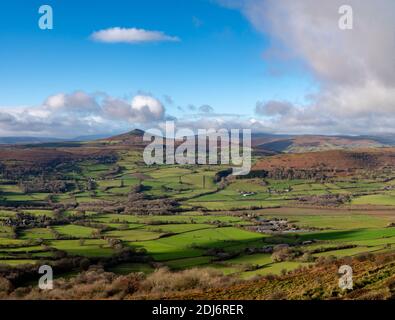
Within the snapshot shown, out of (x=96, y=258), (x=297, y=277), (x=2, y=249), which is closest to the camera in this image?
(x=297, y=277)

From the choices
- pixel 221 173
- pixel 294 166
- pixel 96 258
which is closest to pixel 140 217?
pixel 96 258

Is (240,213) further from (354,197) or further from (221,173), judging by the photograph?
(221,173)

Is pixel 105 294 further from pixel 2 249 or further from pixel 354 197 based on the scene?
pixel 354 197

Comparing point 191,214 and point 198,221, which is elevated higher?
point 198,221

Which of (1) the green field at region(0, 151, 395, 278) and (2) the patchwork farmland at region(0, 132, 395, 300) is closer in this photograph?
(2) the patchwork farmland at region(0, 132, 395, 300)

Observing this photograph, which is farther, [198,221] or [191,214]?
[191,214]

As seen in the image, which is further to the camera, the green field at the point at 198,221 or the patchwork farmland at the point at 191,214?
the green field at the point at 198,221

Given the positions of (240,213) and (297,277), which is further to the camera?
(240,213)
